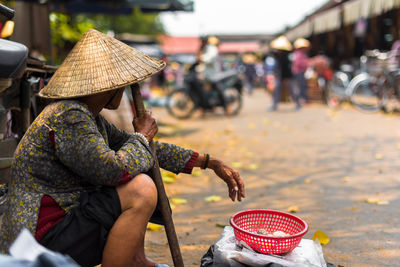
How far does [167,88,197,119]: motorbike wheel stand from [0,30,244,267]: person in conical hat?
24.9 feet

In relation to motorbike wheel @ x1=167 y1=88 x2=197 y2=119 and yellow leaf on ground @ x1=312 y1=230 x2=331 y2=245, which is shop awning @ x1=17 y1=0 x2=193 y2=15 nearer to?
motorbike wheel @ x1=167 y1=88 x2=197 y2=119

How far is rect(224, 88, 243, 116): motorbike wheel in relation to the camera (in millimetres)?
10186

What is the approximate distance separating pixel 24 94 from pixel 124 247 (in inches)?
53.6

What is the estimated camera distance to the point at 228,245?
2.09 m

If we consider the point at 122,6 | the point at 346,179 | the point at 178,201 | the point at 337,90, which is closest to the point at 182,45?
the point at 337,90

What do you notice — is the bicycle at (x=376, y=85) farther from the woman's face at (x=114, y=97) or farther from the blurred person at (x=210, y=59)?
the woman's face at (x=114, y=97)

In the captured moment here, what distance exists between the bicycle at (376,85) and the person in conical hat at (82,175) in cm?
821

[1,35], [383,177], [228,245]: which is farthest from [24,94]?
[383,177]

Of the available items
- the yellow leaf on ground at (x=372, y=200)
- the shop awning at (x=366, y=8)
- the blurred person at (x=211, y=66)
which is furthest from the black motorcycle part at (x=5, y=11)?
the shop awning at (x=366, y=8)

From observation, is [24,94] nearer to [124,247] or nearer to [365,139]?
[124,247]

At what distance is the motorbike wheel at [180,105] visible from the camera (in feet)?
31.3

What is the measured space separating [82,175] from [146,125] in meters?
0.40

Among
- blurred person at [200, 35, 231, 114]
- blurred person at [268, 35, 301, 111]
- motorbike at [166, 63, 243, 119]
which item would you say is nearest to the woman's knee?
motorbike at [166, 63, 243, 119]

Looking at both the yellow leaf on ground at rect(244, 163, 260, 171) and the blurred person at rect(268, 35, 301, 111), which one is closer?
the yellow leaf on ground at rect(244, 163, 260, 171)
